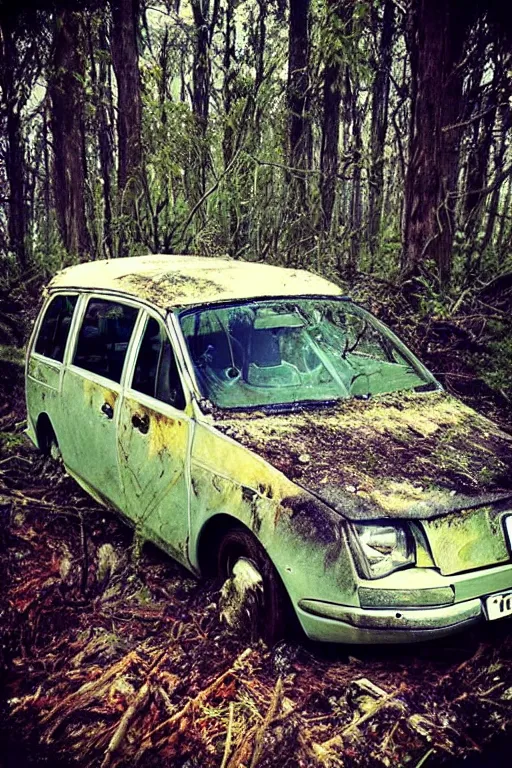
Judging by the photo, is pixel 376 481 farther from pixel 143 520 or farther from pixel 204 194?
pixel 204 194

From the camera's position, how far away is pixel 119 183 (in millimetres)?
12031

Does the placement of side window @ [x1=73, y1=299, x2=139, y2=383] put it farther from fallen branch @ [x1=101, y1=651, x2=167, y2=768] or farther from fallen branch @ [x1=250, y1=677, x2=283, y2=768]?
fallen branch @ [x1=250, y1=677, x2=283, y2=768]

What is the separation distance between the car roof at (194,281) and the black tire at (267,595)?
1550 millimetres

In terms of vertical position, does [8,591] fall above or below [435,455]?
below

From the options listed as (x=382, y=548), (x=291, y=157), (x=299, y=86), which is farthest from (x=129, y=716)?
(x=299, y=86)

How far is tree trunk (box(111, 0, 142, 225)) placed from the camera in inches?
483

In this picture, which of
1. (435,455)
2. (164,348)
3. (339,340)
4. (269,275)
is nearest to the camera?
(435,455)

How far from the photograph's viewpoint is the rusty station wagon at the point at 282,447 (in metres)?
3.01

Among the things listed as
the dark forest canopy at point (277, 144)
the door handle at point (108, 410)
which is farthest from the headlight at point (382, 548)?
the dark forest canopy at point (277, 144)

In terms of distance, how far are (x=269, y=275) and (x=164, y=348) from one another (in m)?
1.05

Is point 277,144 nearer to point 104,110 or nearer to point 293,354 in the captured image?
point 104,110

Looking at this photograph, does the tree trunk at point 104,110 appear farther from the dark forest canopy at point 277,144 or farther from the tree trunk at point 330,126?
the tree trunk at point 330,126

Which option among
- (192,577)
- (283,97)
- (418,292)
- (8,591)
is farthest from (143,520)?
(283,97)

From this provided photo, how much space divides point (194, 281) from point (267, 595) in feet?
6.95
